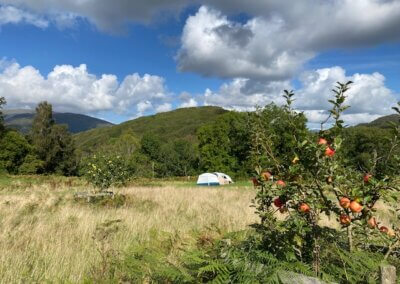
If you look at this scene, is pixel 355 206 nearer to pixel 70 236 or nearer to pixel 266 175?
pixel 266 175

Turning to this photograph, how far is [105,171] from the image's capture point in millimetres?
18094

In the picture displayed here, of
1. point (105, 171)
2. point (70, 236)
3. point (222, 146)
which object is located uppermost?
point (70, 236)

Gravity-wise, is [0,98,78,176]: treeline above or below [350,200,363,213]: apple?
below

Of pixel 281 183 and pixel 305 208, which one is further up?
pixel 281 183

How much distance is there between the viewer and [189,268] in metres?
3.74

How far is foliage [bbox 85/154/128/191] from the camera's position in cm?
1808

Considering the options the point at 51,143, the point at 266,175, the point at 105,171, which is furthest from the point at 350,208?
the point at 51,143

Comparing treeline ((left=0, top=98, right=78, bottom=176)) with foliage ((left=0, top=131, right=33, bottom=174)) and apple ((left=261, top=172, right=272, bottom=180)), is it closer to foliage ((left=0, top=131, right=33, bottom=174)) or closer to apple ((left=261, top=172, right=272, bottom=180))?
foliage ((left=0, top=131, right=33, bottom=174))

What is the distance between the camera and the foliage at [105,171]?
18078 mm

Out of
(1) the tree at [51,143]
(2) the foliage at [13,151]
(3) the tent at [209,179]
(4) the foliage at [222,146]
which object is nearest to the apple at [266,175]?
(3) the tent at [209,179]

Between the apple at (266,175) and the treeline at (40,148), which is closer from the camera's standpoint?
the apple at (266,175)

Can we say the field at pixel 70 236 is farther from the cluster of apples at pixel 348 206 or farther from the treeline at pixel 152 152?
the treeline at pixel 152 152

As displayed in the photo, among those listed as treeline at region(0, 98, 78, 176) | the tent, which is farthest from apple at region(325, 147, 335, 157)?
treeline at region(0, 98, 78, 176)

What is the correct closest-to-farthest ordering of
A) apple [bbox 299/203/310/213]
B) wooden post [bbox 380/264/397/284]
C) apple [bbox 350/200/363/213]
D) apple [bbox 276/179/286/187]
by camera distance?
1. wooden post [bbox 380/264/397/284]
2. apple [bbox 350/200/363/213]
3. apple [bbox 299/203/310/213]
4. apple [bbox 276/179/286/187]
